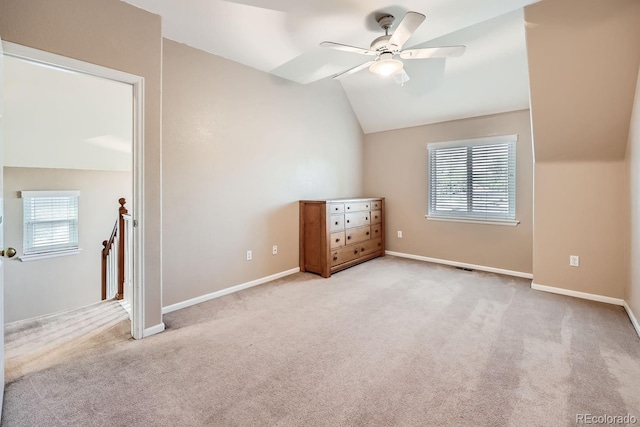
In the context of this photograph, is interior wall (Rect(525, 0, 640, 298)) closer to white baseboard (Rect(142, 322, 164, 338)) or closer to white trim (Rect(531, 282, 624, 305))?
white trim (Rect(531, 282, 624, 305))

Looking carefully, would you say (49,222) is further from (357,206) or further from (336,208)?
(357,206)

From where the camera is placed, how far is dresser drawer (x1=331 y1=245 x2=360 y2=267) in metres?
4.07

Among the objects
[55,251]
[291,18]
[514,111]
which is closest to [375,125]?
[514,111]

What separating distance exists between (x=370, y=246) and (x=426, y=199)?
3.90 feet

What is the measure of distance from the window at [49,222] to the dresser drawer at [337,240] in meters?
4.13

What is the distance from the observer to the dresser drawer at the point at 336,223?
13.0ft

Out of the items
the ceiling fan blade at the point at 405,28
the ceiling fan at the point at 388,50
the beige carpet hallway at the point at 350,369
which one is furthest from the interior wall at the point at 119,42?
the ceiling fan blade at the point at 405,28

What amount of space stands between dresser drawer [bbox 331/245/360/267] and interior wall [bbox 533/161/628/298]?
7.34 feet

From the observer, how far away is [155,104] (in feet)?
7.77

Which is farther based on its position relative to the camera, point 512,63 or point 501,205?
point 501,205

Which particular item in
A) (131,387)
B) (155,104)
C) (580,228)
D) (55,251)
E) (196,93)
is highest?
(196,93)

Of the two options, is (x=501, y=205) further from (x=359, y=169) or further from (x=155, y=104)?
(x=155, y=104)

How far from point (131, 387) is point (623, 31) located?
14.0 feet

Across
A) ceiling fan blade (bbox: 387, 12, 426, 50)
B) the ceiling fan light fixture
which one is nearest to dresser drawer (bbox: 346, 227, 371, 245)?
the ceiling fan light fixture
